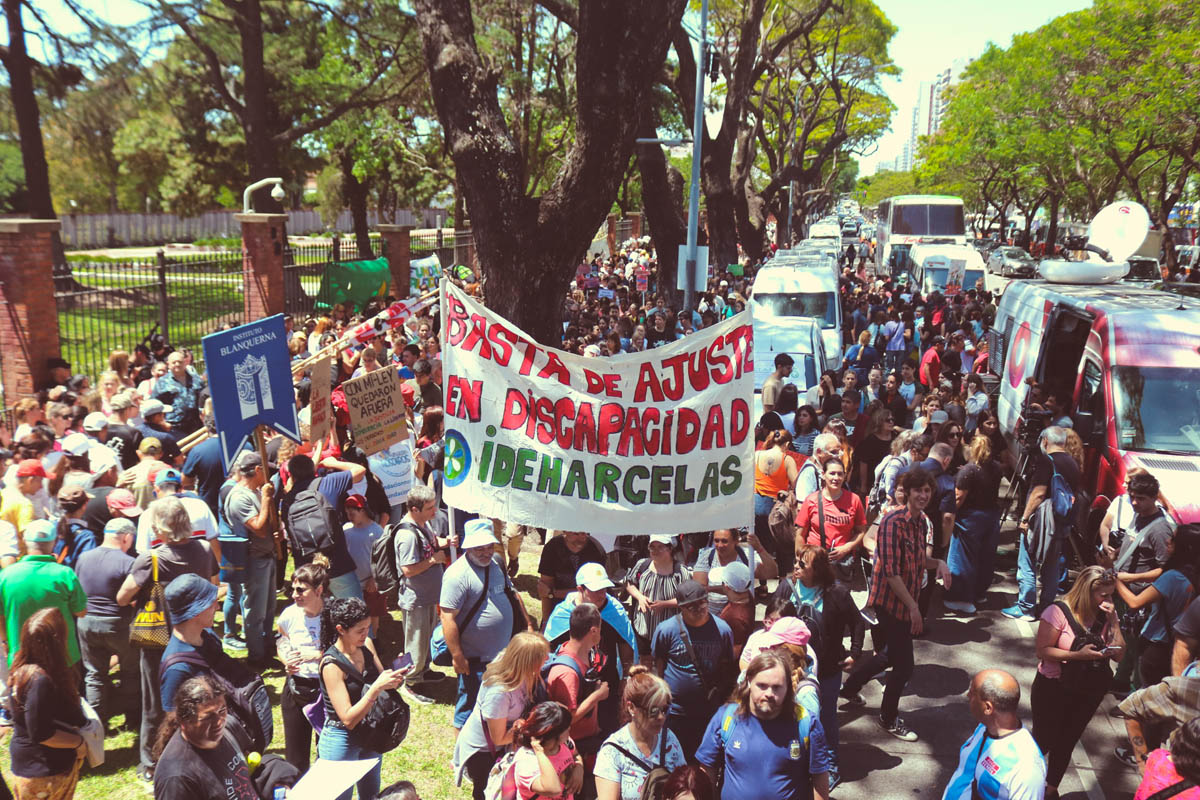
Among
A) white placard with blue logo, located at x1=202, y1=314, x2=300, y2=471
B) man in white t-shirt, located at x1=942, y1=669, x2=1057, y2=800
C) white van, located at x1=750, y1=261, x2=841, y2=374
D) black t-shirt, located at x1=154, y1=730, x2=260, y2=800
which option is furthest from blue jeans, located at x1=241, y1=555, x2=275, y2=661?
white van, located at x1=750, y1=261, x2=841, y2=374

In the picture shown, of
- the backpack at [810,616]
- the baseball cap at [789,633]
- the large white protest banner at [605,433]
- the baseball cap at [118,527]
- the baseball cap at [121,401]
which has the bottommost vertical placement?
the backpack at [810,616]

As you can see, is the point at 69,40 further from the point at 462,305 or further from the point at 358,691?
the point at 358,691

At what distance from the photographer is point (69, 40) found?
22.0 m

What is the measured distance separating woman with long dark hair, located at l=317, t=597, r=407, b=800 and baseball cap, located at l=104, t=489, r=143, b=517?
2.44m

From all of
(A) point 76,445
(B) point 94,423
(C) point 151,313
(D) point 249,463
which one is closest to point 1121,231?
(D) point 249,463

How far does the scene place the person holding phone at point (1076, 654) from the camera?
5160mm

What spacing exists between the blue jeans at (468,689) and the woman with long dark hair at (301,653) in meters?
0.84

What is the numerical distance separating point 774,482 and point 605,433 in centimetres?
260

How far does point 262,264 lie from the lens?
1645cm

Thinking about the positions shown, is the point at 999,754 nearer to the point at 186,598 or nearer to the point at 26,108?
the point at 186,598

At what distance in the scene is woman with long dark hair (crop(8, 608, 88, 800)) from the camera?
14.2 feet

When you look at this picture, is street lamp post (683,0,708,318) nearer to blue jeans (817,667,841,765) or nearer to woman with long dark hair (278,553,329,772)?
blue jeans (817,667,841,765)

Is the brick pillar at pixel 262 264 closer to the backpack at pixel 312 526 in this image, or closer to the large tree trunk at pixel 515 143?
the large tree trunk at pixel 515 143

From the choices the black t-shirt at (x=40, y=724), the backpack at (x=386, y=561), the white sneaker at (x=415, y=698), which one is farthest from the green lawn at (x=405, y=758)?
the black t-shirt at (x=40, y=724)
